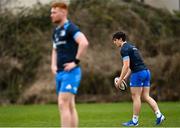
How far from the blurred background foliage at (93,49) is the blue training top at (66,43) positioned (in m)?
14.8

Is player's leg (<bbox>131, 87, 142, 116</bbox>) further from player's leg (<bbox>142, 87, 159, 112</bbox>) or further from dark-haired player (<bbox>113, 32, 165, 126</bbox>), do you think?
player's leg (<bbox>142, 87, 159, 112</bbox>)

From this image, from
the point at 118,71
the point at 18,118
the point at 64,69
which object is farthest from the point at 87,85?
the point at 64,69

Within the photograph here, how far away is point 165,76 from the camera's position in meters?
25.4

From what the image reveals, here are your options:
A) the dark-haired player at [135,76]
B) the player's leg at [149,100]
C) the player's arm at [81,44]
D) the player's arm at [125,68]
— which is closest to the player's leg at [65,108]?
the player's arm at [81,44]

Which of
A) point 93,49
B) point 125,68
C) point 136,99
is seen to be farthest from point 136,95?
point 93,49

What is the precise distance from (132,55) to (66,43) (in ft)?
14.4

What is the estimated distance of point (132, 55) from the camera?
45.9 feet

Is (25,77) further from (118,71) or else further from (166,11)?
(166,11)

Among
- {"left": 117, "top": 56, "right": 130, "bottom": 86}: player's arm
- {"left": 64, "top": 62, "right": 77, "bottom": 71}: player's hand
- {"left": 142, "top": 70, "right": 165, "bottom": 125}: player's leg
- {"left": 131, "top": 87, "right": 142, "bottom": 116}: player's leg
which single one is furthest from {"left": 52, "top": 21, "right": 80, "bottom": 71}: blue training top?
{"left": 142, "top": 70, "right": 165, "bottom": 125}: player's leg

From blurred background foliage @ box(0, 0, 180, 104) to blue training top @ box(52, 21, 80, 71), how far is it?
1484cm

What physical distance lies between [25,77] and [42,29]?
7.07 feet

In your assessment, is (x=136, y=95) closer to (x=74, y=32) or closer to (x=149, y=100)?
(x=149, y=100)

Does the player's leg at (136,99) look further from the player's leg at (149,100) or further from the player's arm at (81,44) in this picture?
the player's arm at (81,44)

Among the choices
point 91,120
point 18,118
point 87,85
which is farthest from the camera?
point 87,85
